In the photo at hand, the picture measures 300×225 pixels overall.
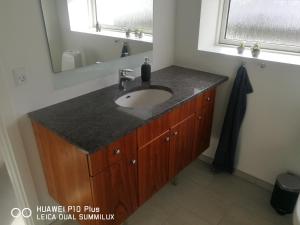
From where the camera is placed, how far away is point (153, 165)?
1.56 m

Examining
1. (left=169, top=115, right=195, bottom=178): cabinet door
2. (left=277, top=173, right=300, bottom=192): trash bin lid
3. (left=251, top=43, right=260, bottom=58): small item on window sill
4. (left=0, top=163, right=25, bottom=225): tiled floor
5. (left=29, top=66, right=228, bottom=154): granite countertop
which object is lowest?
(left=0, top=163, right=25, bottom=225): tiled floor

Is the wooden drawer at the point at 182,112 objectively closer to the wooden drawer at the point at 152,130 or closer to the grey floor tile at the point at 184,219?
the wooden drawer at the point at 152,130

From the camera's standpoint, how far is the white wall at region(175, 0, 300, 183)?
1.75 m

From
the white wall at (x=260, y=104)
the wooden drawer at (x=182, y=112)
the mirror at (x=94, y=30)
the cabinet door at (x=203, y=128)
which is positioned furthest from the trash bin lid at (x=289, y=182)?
the mirror at (x=94, y=30)

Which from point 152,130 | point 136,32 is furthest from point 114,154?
point 136,32

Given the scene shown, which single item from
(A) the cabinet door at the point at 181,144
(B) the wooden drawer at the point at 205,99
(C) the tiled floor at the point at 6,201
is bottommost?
(C) the tiled floor at the point at 6,201

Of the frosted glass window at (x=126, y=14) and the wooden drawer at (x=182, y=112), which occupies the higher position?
the frosted glass window at (x=126, y=14)

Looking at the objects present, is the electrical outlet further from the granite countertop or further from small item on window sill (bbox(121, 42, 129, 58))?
small item on window sill (bbox(121, 42, 129, 58))

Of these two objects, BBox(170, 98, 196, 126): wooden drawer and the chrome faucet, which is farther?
the chrome faucet

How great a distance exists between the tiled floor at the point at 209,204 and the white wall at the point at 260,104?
20 cm

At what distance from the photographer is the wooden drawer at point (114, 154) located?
112cm

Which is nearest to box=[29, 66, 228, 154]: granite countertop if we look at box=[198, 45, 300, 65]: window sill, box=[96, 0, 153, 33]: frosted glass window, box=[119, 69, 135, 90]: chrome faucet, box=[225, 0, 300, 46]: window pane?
box=[119, 69, 135, 90]: chrome faucet

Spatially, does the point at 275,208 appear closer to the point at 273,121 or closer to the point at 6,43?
the point at 273,121

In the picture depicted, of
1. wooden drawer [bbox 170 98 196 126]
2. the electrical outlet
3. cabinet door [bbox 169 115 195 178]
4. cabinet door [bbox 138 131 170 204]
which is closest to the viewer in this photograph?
the electrical outlet
